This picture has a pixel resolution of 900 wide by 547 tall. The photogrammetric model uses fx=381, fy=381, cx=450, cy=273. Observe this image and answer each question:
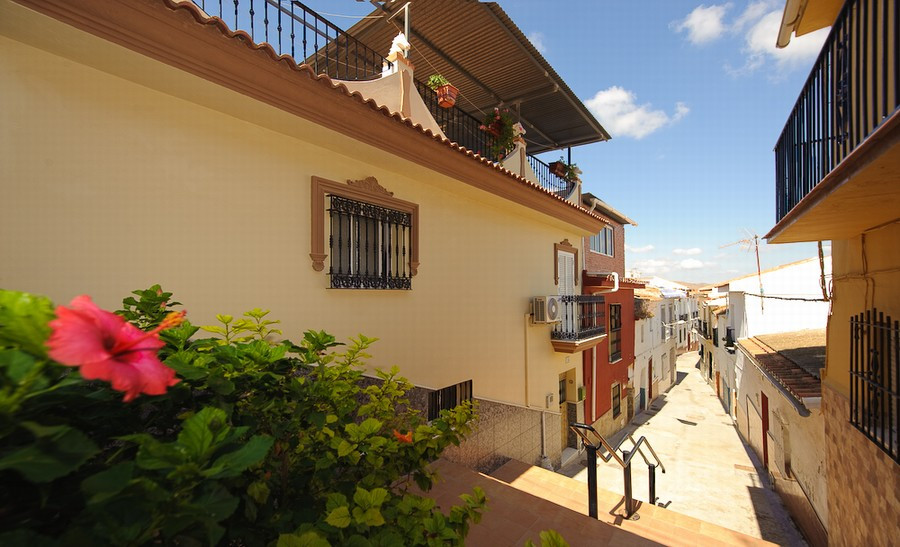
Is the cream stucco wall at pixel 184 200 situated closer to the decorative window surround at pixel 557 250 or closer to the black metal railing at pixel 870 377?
the decorative window surround at pixel 557 250

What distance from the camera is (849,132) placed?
127 inches

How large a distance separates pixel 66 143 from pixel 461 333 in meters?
5.17

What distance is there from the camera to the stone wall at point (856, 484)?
354 centimetres

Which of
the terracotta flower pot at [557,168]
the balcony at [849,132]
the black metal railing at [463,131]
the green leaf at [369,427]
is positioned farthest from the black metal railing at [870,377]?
the terracotta flower pot at [557,168]

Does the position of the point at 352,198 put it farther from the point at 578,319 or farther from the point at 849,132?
the point at 578,319

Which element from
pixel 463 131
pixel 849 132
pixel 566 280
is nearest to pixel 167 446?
pixel 849 132

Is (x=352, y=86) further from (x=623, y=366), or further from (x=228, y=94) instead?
(x=623, y=366)

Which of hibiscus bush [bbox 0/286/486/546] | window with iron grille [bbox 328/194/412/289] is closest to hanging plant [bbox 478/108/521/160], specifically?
window with iron grille [bbox 328/194/412/289]

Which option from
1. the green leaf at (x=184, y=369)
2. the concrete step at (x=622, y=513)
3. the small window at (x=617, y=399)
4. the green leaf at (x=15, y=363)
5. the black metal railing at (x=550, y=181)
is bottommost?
the small window at (x=617, y=399)

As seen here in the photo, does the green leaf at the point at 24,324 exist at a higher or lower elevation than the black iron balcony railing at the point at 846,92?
lower

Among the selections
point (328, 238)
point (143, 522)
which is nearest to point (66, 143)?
A: point (328, 238)

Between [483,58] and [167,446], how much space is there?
856 centimetres

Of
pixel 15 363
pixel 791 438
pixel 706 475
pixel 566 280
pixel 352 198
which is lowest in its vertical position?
pixel 706 475

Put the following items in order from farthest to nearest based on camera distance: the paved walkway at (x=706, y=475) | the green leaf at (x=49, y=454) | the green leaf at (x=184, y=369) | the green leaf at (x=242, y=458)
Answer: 1. the paved walkway at (x=706, y=475)
2. the green leaf at (x=184, y=369)
3. the green leaf at (x=242, y=458)
4. the green leaf at (x=49, y=454)
